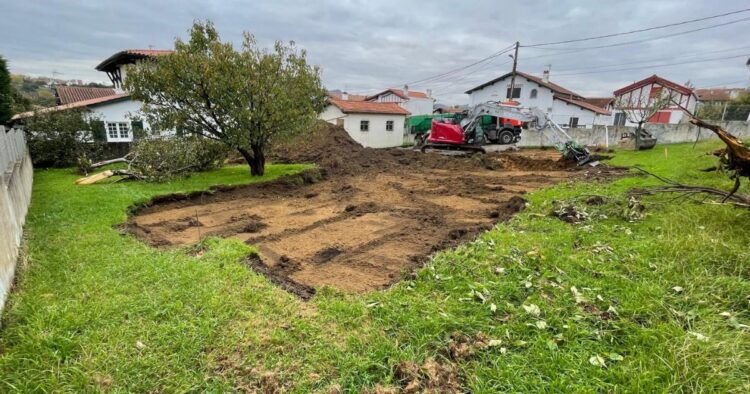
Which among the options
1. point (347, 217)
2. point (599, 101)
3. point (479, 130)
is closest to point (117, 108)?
point (347, 217)

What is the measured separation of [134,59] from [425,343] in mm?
25360

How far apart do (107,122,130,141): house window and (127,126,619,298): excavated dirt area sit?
1245 centimetres

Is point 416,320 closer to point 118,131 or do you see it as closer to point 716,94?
point 118,131

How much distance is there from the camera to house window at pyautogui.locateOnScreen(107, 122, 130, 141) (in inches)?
693

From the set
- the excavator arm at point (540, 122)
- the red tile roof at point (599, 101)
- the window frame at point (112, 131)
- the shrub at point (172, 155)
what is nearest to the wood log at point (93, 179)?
the shrub at point (172, 155)

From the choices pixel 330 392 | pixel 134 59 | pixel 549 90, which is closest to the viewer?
pixel 330 392

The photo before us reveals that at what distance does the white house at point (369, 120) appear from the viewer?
21.8m

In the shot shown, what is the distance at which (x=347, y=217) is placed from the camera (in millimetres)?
7266

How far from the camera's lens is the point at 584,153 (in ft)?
43.8

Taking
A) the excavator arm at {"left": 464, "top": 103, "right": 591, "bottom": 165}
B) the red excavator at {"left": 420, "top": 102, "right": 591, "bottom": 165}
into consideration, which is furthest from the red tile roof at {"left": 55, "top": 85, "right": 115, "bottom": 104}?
the excavator arm at {"left": 464, "top": 103, "right": 591, "bottom": 165}

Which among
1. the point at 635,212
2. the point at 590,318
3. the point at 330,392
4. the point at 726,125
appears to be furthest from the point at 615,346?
the point at 726,125

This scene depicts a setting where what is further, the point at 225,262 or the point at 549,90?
the point at 549,90

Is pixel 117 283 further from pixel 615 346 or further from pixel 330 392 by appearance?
pixel 615 346

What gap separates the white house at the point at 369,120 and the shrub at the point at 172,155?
10.1 metres
